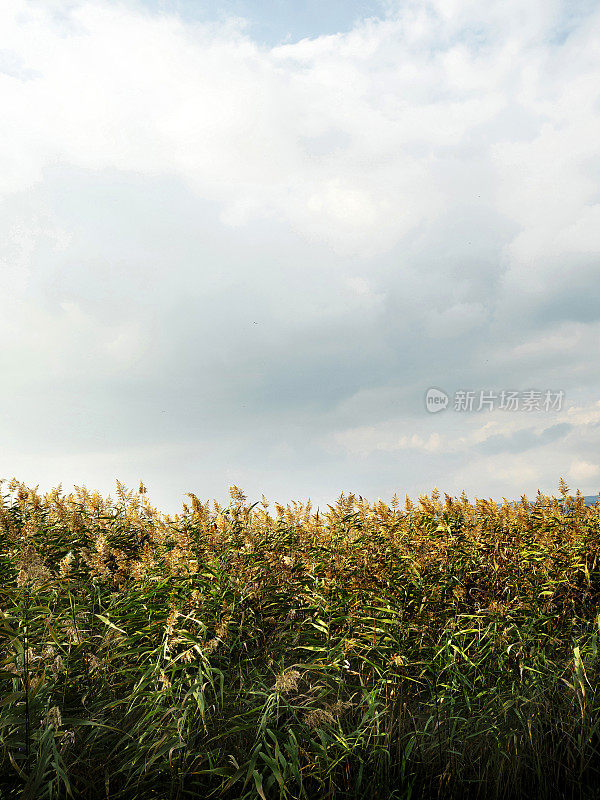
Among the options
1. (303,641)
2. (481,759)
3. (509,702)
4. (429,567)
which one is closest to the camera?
(481,759)

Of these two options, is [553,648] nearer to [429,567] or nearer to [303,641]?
[429,567]

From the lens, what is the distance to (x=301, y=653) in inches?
169

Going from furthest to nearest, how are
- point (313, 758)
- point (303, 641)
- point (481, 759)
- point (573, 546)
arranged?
point (573, 546)
point (303, 641)
point (481, 759)
point (313, 758)

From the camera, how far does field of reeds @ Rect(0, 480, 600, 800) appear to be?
3086 millimetres

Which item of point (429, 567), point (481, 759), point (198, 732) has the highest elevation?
point (429, 567)

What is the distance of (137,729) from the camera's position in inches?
128

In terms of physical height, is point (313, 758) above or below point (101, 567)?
below

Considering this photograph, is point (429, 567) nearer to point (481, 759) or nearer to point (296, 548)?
point (296, 548)

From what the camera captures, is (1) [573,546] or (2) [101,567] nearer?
(2) [101,567]

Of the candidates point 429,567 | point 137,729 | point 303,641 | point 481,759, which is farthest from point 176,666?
point 429,567

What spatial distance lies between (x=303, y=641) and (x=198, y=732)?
3.97 feet

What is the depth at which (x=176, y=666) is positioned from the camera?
3.72 m

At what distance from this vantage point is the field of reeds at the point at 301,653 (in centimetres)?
309

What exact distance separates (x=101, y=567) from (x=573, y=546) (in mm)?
4112
